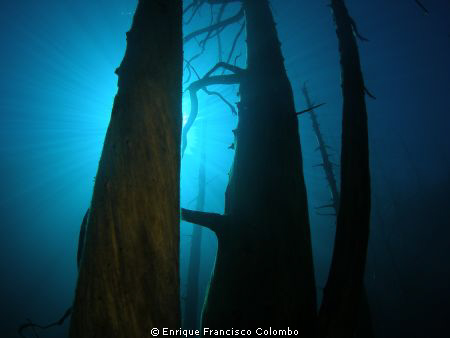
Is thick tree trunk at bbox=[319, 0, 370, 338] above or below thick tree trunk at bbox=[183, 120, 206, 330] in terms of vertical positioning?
above

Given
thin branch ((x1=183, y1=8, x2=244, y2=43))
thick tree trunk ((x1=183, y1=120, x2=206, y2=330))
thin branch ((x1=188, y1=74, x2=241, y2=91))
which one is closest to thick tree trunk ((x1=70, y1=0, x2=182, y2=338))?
thin branch ((x1=188, y1=74, x2=241, y2=91))

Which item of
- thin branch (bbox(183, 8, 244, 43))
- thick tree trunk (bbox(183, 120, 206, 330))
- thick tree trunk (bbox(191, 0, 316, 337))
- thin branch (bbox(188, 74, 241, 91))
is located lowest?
thick tree trunk (bbox(183, 120, 206, 330))

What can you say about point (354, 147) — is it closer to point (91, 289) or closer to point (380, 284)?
point (91, 289)

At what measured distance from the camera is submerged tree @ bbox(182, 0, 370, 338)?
1.41 meters

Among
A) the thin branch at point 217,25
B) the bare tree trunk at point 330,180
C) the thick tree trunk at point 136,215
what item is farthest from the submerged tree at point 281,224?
the bare tree trunk at point 330,180

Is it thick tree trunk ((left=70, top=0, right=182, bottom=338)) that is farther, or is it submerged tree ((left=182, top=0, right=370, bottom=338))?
submerged tree ((left=182, top=0, right=370, bottom=338))

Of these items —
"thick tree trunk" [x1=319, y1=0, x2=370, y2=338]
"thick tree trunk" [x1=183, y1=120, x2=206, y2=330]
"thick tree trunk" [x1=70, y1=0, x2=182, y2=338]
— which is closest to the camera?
"thick tree trunk" [x1=70, y1=0, x2=182, y2=338]

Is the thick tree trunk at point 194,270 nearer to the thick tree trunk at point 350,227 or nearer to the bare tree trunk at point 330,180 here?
the bare tree trunk at point 330,180

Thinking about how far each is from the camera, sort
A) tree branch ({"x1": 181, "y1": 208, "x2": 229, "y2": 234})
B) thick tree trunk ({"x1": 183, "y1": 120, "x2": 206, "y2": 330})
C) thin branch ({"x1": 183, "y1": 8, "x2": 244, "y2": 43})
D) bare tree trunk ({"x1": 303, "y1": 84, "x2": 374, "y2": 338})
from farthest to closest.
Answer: thick tree trunk ({"x1": 183, "y1": 120, "x2": 206, "y2": 330}) → bare tree trunk ({"x1": 303, "y1": 84, "x2": 374, "y2": 338}) → thin branch ({"x1": 183, "y1": 8, "x2": 244, "y2": 43}) → tree branch ({"x1": 181, "y1": 208, "x2": 229, "y2": 234})

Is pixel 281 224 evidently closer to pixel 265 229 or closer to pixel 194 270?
pixel 265 229

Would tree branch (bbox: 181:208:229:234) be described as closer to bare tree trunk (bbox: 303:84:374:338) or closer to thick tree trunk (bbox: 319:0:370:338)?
thick tree trunk (bbox: 319:0:370:338)

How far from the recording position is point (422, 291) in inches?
979

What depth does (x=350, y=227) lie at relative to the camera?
1.45 m

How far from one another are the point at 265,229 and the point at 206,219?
16.5 inches
